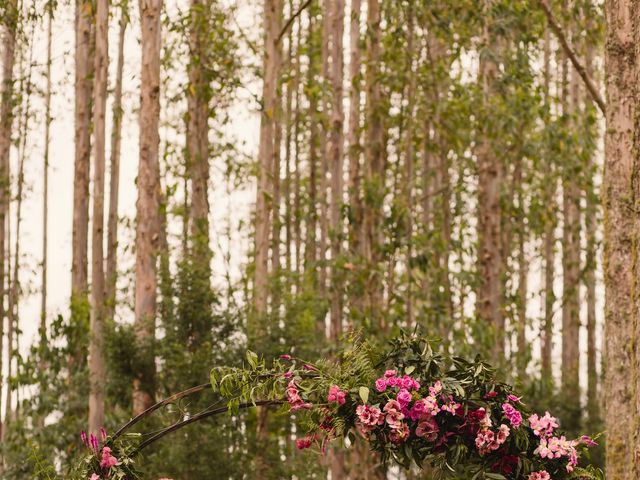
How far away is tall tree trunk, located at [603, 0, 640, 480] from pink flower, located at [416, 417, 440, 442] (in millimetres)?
1802

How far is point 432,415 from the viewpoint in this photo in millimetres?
4402

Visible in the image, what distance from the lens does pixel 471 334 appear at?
1074 centimetres

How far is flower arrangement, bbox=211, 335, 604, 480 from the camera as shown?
14.5 feet

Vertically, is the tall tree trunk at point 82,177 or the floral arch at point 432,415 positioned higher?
the tall tree trunk at point 82,177

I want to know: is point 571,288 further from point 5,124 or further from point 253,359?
point 253,359

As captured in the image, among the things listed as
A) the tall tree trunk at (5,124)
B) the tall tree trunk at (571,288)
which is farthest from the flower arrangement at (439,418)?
the tall tree trunk at (5,124)

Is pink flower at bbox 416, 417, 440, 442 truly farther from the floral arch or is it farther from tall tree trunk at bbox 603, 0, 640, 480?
tall tree trunk at bbox 603, 0, 640, 480

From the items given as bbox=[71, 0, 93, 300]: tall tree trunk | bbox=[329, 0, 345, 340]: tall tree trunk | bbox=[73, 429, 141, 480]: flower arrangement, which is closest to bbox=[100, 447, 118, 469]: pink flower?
bbox=[73, 429, 141, 480]: flower arrangement

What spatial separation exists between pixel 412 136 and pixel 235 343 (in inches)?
227

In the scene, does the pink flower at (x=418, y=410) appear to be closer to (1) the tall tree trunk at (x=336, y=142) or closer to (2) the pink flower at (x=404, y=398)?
(2) the pink flower at (x=404, y=398)

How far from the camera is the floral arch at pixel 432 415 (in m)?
4.42

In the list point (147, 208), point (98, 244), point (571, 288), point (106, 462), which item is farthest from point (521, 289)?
point (106, 462)

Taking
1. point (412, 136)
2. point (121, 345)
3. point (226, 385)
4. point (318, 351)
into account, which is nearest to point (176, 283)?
point (121, 345)

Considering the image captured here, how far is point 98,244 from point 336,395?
685cm
